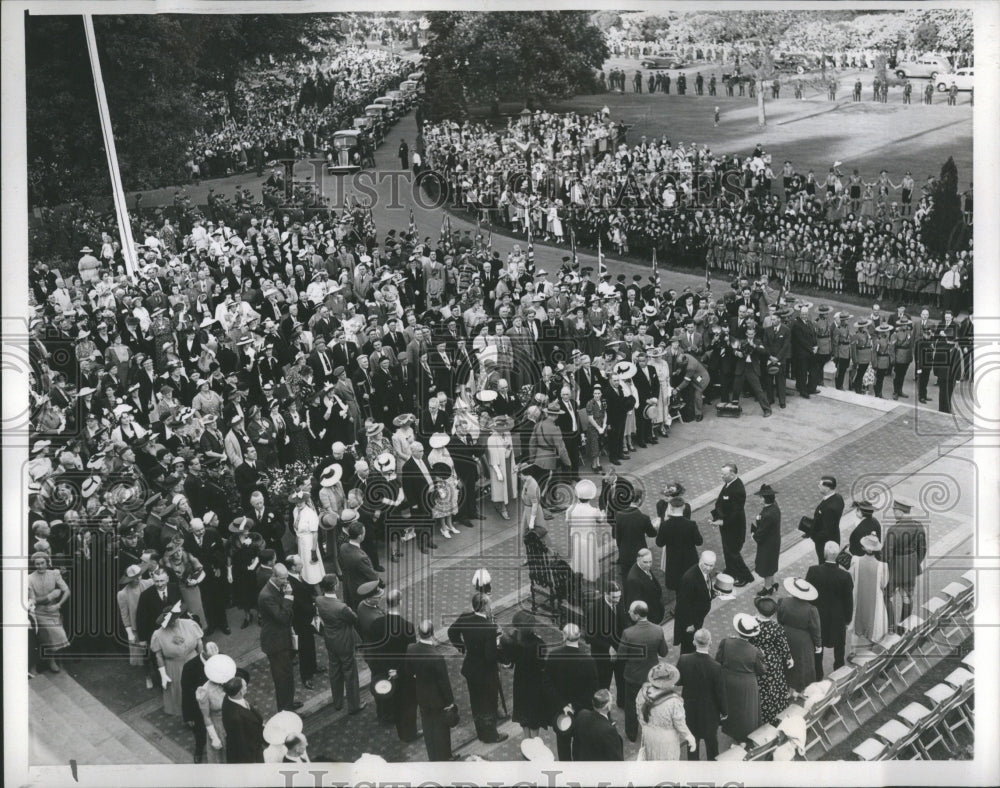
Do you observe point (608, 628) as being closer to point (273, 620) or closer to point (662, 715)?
point (662, 715)

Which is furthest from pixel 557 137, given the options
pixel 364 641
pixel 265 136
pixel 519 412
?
pixel 364 641

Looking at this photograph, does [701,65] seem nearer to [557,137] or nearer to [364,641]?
[557,137]

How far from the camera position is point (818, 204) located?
62.2ft

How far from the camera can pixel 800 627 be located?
32.2ft

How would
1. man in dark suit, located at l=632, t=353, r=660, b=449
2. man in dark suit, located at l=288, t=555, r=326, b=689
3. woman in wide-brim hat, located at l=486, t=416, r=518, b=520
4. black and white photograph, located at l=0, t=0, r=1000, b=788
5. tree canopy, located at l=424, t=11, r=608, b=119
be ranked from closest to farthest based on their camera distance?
black and white photograph, located at l=0, t=0, r=1000, b=788
man in dark suit, located at l=288, t=555, r=326, b=689
woman in wide-brim hat, located at l=486, t=416, r=518, b=520
man in dark suit, located at l=632, t=353, r=660, b=449
tree canopy, located at l=424, t=11, r=608, b=119

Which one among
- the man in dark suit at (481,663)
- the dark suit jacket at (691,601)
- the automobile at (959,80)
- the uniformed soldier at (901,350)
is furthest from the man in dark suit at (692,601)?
the uniformed soldier at (901,350)

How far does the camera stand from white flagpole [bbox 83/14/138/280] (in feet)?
42.8

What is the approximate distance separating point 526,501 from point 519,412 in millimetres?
2126

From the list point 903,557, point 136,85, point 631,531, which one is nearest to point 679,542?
point 631,531

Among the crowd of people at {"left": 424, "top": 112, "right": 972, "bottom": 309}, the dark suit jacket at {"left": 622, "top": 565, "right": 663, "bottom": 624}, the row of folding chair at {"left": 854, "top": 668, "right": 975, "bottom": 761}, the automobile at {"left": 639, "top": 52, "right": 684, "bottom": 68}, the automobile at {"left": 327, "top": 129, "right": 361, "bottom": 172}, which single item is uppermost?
the automobile at {"left": 639, "top": 52, "right": 684, "bottom": 68}

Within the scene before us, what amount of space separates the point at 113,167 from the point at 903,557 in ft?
36.9

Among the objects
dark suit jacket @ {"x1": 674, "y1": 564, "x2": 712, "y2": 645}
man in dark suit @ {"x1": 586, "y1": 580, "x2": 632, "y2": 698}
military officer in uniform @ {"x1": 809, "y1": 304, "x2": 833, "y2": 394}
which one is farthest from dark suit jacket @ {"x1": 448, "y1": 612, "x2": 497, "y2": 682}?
military officer in uniform @ {"x1": 809, "y1": 304, "x2": 833, "y2": 394}

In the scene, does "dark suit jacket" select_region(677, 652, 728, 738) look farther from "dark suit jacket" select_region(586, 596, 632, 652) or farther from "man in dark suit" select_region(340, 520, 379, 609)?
"man in dark suit" select_region(340, 520, 379, 609)

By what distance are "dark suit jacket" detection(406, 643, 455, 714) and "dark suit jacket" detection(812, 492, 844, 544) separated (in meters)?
4.30
